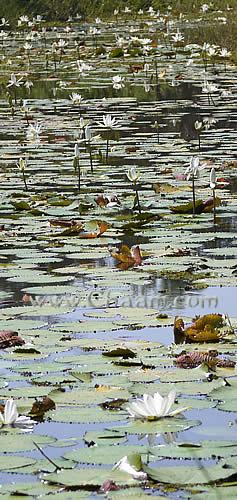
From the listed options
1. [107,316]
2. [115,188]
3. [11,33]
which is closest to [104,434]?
[107,316]

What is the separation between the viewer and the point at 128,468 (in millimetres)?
2664

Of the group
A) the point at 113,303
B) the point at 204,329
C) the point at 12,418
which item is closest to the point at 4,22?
the point at 113,303

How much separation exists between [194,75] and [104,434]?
13.0m

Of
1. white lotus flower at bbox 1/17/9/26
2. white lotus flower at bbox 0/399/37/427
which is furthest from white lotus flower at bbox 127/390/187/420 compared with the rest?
white lotus flower at bbox 1/17/9/26

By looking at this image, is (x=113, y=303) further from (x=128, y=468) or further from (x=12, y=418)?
(x=128, y=468)

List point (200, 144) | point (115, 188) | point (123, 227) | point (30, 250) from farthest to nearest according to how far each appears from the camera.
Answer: point (200, 144) → point (115, 188) → point (123, 227) → point (30, 250)

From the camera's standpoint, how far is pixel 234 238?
552 cm

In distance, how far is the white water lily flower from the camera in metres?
2.65

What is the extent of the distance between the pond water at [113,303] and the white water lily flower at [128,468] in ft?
0.04

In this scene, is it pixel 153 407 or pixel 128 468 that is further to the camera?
pixel 153 407

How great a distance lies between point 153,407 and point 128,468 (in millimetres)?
389

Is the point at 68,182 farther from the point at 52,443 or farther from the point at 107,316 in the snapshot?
the point at 52,443

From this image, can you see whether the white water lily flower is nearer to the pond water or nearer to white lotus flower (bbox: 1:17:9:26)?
the pond water

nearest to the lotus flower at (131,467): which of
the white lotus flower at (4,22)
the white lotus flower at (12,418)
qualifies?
the white lotus flower at (12,418)
